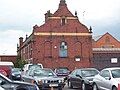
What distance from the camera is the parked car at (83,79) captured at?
85.5 ft

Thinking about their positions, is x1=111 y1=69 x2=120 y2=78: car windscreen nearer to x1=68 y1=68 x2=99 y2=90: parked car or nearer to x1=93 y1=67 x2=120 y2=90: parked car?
x1=93 y1=67 x2=120 y2=90: parked car

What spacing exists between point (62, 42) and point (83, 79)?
38781 mm

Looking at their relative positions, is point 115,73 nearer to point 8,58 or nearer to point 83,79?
point 83,79

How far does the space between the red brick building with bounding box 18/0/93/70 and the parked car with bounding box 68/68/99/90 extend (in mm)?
34694

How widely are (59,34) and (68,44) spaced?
86.2 inches

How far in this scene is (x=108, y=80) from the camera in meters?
21.0

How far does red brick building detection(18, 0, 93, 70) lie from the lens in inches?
2544

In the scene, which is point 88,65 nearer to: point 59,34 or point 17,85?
point 59,34

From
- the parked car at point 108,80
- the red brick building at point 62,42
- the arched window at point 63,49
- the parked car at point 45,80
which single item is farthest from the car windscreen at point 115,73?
the arched window at point 63,49

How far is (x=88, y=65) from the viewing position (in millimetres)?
66188

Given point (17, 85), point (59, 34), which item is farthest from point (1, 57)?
point (17, 85)

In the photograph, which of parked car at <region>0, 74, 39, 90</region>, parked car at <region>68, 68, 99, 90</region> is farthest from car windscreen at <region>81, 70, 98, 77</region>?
parked car at <region>0, 74, 39, 90</region>

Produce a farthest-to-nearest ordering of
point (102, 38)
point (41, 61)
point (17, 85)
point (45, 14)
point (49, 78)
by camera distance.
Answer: point (102, 38) < point (45, 14) < point (41, 61) < point (49, 78) < point (17, 85)

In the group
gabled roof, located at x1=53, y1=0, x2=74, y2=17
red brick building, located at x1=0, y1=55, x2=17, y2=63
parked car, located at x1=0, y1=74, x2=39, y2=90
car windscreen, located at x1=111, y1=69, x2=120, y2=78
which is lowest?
parked car, located at x1=0, y1=74, x2=39, y2=90
